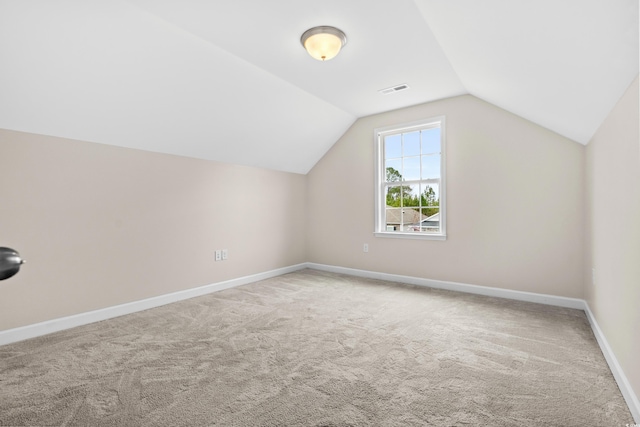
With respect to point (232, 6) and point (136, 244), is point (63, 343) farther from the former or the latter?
point (232, 6)

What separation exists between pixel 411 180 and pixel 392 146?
60cm

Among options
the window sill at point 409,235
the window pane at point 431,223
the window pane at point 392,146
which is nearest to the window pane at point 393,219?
the window sill at point 409,235

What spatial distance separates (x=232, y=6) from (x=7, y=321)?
295cm

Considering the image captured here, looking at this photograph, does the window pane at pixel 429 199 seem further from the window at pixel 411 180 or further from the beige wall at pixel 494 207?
the beige wall at pixel 494 207

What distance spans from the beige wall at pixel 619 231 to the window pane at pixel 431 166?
1.67 metres

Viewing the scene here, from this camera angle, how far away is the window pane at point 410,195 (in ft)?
14.3

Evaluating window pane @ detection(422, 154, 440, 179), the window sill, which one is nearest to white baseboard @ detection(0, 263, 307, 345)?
the window sill

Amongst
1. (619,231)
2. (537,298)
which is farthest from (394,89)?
(537,298)

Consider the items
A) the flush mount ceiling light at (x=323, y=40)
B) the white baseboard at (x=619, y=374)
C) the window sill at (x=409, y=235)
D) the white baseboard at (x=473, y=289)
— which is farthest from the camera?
the window sill at (x=409, y=235)

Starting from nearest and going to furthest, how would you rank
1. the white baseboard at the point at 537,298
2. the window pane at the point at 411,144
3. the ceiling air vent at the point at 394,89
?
the white baseboard at the point at 537,298 → the ceiling air vent at the point at 394,89 → the window pane at the point at 411,144

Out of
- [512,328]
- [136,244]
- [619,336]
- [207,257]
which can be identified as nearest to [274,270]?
[207,257]

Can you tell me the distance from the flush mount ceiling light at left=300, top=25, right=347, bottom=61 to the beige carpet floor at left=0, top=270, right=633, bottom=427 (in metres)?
2.33

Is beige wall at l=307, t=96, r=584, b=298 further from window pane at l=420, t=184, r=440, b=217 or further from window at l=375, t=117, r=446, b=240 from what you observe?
window pane at l=420, t=184, r=440, b=217

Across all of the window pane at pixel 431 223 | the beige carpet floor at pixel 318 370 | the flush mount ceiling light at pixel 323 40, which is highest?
the flush mount ceiling light at pixel 323 40
